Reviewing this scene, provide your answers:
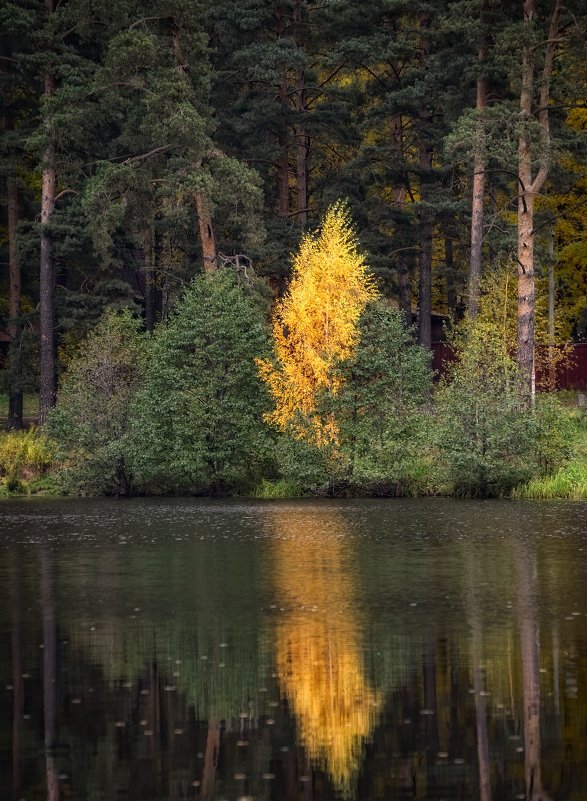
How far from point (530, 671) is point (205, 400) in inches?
1119

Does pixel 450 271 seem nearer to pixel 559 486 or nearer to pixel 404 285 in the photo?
pixel 404 285

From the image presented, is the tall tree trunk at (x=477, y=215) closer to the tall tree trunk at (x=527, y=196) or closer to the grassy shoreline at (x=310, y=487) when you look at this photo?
the tall tree trunk at (x=527, y=196)

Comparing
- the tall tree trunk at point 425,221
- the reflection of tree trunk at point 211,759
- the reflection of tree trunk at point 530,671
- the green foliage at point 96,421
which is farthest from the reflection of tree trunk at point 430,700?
the tall tree trunk at point 425,221

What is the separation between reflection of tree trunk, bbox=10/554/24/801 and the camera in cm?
1075

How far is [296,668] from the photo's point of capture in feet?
49.2

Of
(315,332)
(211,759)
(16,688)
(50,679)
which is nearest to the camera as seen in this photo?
(211,759)

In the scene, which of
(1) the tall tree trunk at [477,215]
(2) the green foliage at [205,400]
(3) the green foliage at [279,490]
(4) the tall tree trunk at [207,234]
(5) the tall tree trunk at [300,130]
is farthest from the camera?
(5) the tall tree trunk at [300,130]

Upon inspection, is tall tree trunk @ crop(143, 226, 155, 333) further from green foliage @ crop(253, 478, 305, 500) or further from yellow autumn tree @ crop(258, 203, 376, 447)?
green foliage @ crop(253, 478, 305, 500)

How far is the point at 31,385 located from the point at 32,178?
41.3 feet

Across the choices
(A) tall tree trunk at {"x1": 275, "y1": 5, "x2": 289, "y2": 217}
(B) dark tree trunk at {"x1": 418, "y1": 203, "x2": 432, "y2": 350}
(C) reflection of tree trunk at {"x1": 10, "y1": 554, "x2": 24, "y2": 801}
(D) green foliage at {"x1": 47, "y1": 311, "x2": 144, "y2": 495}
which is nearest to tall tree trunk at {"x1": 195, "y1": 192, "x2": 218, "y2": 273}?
(D) green foliage at {"x1": 47, "y1": 311, "x2": 144, "y2": 495}

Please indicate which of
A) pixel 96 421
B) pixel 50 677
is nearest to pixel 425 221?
pixel 96 421

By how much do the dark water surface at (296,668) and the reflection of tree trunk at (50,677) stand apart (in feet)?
0.10

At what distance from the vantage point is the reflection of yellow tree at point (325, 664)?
11523 millimetres

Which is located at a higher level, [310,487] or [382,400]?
[382,400]
